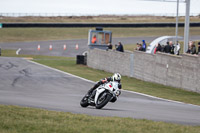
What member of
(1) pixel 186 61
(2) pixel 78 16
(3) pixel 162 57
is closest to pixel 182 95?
(1) pixel 186 61

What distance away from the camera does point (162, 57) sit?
79.2ft

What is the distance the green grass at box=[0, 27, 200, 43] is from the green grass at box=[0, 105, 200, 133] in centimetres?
5778

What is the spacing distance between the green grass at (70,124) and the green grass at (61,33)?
57778 mm

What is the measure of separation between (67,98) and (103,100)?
3.62 m

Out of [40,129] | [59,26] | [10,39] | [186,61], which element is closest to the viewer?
[40,129]

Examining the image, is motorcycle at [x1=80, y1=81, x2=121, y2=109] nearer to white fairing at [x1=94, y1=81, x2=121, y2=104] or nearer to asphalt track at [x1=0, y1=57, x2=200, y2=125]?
white fairing at [x1=94, y1=81, x2=121, y2=104]

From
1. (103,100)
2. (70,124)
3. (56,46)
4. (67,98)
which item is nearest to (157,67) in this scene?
(67,98)

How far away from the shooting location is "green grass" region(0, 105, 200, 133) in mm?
9155

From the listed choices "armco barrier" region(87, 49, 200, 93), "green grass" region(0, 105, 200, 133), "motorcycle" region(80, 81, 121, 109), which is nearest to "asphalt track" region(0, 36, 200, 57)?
"armco barrier" region(87, 49, 200, 93)

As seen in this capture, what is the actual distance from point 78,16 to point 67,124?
92.1 m

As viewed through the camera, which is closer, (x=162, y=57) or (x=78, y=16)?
(x=162, y=57)

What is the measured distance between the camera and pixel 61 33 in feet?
243

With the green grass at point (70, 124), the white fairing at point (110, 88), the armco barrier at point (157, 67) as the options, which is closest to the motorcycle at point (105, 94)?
the white fairing at point (110, 88)

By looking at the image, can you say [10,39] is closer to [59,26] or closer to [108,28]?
[59,26]
